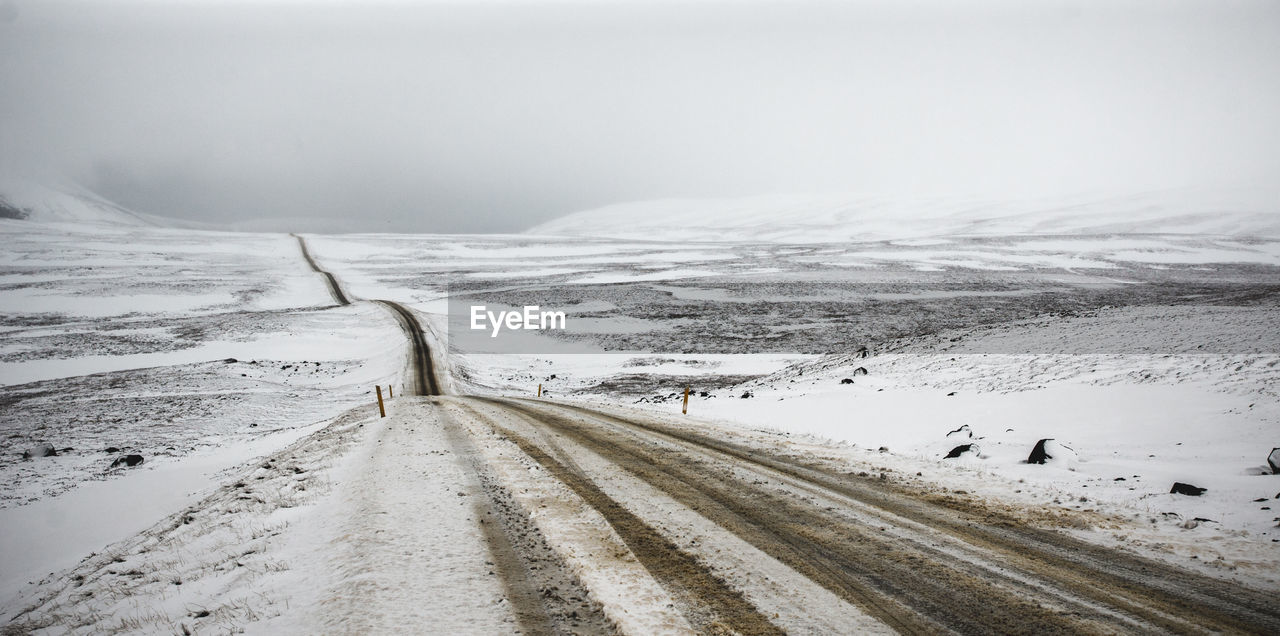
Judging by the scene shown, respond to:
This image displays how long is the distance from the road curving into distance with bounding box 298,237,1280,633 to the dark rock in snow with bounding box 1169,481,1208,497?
254 centimetres

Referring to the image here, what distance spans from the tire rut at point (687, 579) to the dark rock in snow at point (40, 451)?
1772 cm

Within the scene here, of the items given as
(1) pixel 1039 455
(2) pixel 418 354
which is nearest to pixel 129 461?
(2) pixel 418 354

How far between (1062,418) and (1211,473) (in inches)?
155

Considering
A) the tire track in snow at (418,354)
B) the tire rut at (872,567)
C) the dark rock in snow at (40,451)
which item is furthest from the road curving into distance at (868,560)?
the tire track in snow at (418,354)

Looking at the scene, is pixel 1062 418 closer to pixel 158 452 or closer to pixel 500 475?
pixel 500 475

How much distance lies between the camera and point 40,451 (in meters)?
16.5

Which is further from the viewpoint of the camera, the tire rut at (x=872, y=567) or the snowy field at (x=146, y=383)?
the snowy field at (x=146, y=383)

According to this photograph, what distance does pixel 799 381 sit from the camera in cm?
2122

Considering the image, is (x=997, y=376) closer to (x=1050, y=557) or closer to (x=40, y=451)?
(x=1050, y=557)

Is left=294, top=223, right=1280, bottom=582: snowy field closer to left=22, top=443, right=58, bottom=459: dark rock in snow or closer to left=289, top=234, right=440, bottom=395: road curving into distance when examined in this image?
left=289, top=234, right=440, bottom=395: road curving into distance

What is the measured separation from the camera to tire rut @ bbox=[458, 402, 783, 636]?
4746 millimetres

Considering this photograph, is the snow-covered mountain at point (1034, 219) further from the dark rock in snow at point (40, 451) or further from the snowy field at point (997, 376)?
the dark rock in snow at point (40, 451)

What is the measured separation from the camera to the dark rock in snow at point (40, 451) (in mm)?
16328

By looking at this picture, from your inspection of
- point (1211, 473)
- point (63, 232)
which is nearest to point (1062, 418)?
point (1211, 473)
